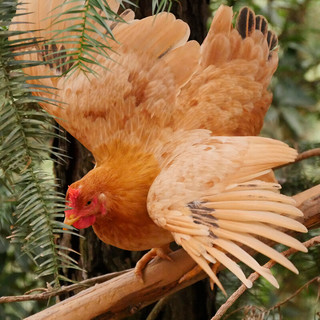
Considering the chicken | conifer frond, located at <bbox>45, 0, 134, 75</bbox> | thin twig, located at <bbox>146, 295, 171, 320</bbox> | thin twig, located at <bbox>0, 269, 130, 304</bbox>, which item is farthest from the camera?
thin twig, located at <bbox>146, 295, 171, 320</bbox>

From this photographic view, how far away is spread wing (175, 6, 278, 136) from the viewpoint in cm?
90

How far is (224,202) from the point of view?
0.67 meters

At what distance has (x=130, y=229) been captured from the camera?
0.83m

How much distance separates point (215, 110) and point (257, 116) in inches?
4.2

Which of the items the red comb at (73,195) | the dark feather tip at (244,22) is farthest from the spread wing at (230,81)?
the red comb at (73,195)

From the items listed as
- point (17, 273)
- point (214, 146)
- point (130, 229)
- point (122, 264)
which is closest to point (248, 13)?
point (214, 146)

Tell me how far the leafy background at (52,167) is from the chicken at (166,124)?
84 mm

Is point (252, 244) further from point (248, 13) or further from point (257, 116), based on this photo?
point (248, 13)

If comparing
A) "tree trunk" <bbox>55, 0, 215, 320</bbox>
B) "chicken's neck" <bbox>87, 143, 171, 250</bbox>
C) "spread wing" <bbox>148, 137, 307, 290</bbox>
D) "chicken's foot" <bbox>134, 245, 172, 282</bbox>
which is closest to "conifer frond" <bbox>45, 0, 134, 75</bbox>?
"spread wing" <bbox>148, 137, 307, 290</bbox>

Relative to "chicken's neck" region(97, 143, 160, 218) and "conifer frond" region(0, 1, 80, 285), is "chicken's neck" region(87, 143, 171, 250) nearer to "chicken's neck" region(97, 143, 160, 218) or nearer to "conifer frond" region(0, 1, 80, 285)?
"chicken's neck" region(97, 143, 160, 218)

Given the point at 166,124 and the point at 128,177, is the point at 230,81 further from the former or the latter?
the point at 128,177

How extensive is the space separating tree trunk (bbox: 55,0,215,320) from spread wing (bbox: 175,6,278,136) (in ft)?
0.58

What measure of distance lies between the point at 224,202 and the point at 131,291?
0.30 m

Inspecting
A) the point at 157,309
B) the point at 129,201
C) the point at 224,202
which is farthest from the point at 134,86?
the point at 157,309
